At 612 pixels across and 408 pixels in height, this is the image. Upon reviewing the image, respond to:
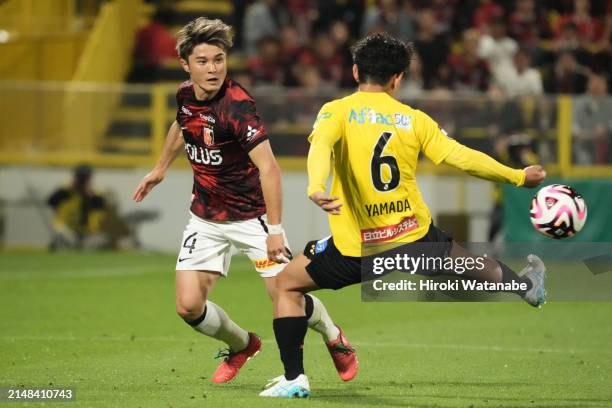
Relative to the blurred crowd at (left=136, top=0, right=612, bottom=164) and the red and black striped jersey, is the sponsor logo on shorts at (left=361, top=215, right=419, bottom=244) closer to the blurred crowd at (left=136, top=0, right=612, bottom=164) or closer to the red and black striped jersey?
the red and black striped jersey

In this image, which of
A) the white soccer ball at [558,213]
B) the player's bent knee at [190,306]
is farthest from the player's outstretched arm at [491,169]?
the player's bent knee at [190,306]

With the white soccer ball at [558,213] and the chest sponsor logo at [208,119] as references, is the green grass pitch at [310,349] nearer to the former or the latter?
the white soccer ball at [558,213]

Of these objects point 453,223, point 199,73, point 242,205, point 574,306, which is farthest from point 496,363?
point 453,223

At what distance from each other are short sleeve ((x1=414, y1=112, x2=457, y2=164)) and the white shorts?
1.44 m

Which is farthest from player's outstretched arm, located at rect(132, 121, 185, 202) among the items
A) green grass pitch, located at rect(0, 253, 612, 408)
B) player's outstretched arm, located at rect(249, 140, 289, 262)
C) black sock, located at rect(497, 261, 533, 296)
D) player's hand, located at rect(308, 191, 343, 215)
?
black sock, located at rect(497, 261, 533, 296)

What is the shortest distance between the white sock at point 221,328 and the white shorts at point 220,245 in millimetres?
269

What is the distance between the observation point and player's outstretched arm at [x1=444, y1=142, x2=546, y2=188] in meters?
6.97

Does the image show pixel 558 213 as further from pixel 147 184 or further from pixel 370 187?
pixel 147 184

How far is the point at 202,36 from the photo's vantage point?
7.79m

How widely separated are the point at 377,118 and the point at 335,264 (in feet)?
2.89

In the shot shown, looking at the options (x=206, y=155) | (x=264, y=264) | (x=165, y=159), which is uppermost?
(x=206, y=155)

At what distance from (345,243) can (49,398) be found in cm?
198

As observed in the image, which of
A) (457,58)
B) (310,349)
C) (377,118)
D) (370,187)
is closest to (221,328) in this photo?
(370,187)

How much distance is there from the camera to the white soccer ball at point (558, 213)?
283 inches
